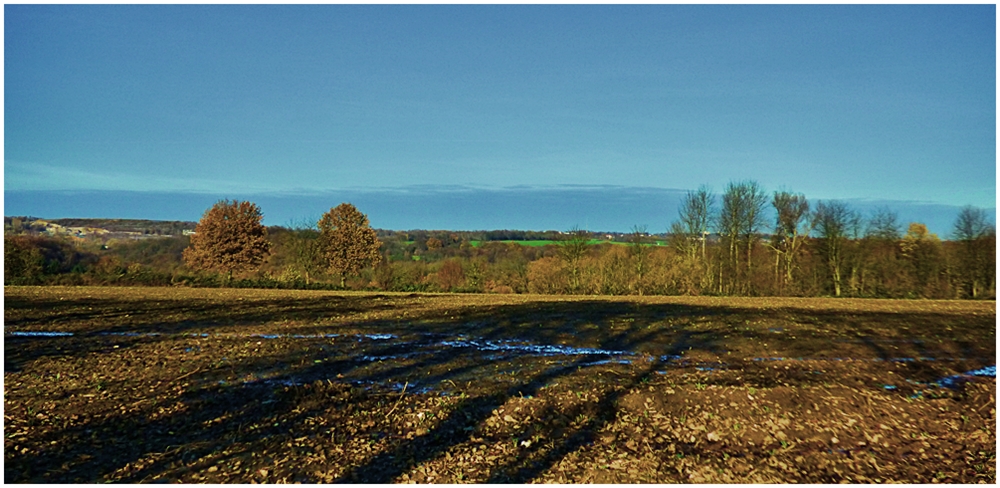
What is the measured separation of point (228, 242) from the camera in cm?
3622

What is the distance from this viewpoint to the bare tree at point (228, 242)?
35969 millimetres

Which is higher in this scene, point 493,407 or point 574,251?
point 574,251

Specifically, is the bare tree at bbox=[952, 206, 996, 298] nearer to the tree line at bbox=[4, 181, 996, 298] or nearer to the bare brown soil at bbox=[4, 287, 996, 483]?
the tree line at bbox=[4, 181, 996, 298]

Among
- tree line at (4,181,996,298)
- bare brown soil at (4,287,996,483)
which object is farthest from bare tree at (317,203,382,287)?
bare brown soil at (4,287,996,483)

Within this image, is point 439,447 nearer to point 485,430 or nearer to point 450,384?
point 485,430

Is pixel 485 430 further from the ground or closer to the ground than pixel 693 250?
closer to the ground

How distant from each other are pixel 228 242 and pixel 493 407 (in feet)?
110

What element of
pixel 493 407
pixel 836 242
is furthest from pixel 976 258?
pixel 493 407

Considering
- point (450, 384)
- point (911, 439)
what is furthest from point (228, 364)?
point (911, 439)

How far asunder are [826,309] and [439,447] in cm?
1643

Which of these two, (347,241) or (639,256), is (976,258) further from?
(347,241)

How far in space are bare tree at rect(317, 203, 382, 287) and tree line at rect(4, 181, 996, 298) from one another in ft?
0.20

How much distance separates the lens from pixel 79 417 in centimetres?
613

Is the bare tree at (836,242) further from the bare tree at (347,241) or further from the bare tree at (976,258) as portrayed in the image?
the bare tree at (347,241)
